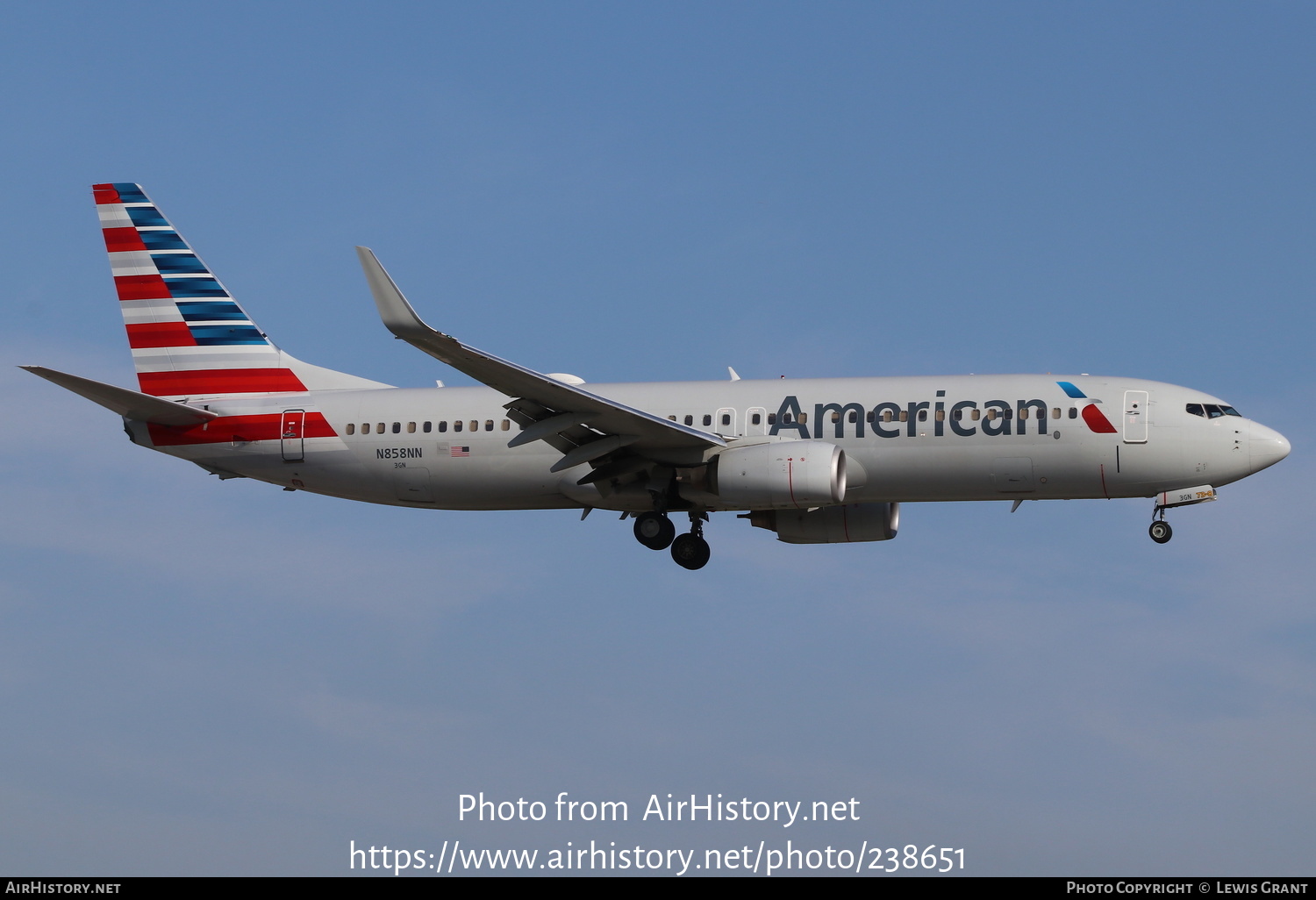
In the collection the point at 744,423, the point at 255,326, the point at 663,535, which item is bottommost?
the point at 663,535

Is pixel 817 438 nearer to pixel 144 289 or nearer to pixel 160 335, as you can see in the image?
pixel 160 335

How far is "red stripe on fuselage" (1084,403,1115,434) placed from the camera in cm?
3219

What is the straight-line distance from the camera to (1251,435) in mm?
32219

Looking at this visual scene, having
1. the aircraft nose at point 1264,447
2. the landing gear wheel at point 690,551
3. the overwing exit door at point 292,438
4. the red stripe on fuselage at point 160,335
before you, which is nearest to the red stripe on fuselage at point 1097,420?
the aircraft nose at point 1264,447

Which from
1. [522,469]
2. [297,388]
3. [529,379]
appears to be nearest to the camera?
[529,379]

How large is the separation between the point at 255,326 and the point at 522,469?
906 cm

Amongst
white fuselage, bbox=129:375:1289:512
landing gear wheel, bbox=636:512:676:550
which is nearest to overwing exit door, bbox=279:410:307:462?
white fuselage, bbox=129:375:1289:512

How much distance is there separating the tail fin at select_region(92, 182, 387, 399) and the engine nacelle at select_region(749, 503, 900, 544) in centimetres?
1071

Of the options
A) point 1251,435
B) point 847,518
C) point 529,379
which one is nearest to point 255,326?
point 529,379

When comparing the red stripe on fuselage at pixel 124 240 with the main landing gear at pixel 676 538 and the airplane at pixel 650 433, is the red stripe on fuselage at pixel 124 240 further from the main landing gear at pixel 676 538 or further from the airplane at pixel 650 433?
the main landing gear at pixel 676 538

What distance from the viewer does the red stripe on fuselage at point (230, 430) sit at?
36.6m

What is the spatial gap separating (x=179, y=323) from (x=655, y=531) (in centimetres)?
1389

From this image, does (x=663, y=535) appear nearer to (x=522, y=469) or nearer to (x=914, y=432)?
(x=522, y=469)

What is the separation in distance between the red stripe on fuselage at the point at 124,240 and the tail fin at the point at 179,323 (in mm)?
23
